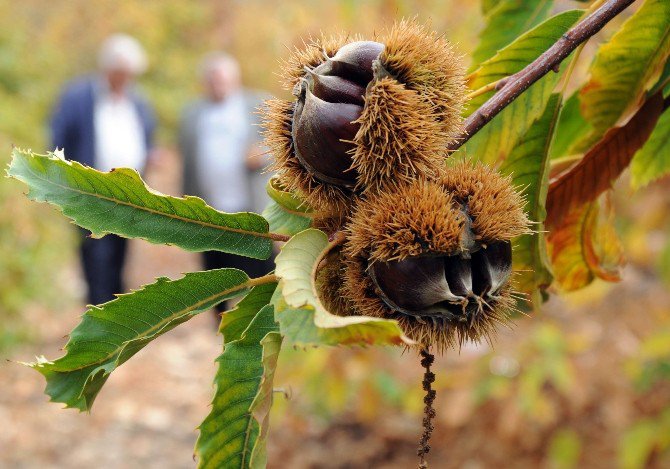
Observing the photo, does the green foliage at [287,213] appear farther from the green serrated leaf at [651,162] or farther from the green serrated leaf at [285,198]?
the green serrated leaf at [651,162]

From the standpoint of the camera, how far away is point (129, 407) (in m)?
5.13

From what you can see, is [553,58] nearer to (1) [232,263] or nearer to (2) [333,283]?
(2) [333,283]

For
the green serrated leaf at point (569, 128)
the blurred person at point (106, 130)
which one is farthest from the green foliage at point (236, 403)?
the blurred person at point (106, 130)

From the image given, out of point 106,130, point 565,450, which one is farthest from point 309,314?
point 106,130

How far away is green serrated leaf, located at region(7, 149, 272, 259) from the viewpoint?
0.79 metres

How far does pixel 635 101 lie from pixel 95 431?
4.43 m

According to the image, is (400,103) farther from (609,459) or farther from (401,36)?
(609,459)

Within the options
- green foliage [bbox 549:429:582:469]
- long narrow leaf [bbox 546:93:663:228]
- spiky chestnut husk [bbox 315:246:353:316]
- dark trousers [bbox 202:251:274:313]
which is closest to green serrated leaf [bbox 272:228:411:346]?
spiky chestnut husk [bbox 315:246:353:316]

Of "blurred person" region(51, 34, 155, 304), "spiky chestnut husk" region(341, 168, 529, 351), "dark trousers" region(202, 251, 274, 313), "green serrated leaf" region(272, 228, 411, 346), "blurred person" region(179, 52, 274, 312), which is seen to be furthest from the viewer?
"blurred person" region(179, 52, 274, 312)

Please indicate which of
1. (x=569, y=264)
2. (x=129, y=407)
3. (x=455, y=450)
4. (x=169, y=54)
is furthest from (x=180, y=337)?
(x=169, y=54)

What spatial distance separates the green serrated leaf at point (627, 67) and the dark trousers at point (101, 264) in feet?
17.1

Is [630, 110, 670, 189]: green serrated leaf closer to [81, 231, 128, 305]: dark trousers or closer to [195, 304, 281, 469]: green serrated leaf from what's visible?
[195, 304, 281, 469]: green serrated leaf

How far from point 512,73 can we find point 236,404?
518 mm

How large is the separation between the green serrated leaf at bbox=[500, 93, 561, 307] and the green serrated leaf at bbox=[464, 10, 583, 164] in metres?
0.02
